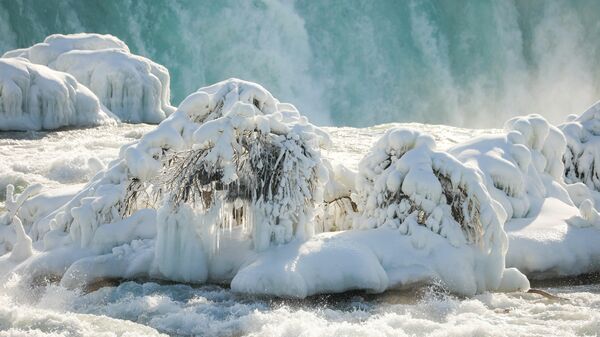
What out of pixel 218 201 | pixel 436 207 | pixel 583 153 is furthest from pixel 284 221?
pixel 583 153

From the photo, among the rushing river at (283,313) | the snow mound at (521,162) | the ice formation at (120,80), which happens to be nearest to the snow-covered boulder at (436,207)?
the rushing river at (283,313)

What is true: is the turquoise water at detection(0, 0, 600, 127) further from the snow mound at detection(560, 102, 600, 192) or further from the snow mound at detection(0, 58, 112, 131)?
the snow mound at detection(560, 102, 600, 192)

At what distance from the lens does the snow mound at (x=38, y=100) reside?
25.0 meters

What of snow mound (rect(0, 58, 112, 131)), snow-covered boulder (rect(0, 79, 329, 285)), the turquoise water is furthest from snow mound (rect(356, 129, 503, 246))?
the turquoise water

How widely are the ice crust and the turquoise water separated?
3365 cm

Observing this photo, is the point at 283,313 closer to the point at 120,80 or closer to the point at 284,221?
the point at 284,221

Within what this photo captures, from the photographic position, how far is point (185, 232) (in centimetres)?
1201

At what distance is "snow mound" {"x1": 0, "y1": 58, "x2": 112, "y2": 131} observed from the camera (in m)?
25.0

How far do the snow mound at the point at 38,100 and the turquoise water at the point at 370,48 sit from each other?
1999 cm

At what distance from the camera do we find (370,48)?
4825cm

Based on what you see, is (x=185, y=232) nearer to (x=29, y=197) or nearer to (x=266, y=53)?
(x=29, y=197)

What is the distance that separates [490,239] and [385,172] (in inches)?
72.3

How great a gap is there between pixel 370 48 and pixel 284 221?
37.3 meters

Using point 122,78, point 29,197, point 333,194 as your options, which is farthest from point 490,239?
point 122,78
